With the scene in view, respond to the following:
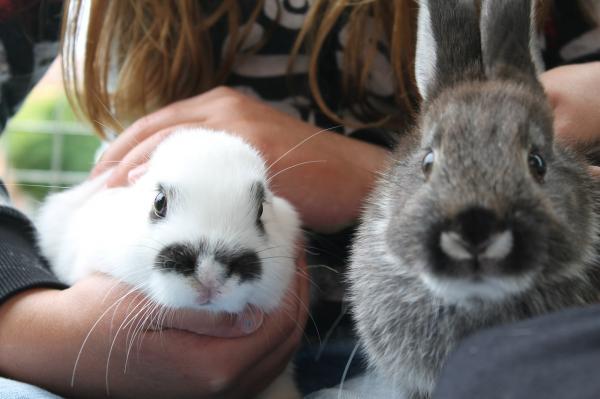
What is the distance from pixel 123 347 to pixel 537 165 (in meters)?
0.73

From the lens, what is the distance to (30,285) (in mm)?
1268

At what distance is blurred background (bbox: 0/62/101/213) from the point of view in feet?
8.25

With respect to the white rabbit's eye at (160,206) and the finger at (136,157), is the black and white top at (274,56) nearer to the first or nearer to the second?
the finger at (136,157)

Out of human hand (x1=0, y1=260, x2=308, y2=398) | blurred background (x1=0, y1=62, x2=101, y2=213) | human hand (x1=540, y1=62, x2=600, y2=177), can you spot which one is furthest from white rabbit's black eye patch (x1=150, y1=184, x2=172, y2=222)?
blurred background (x1=0, y1=62, x2=101, y2=213)

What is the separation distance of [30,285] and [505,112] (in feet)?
2.96

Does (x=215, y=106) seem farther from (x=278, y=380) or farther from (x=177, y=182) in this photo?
(x=278, y=380)

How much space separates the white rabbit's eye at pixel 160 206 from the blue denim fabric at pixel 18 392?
0.33 m

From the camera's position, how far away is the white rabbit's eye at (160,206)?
3.83 feet

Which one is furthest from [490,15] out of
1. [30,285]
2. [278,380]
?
[30,285]

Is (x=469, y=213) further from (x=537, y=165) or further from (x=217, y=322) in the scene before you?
(x=217, y=322)

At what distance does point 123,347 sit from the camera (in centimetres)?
116

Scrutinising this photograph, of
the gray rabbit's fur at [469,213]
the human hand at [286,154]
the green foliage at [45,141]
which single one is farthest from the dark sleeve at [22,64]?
the green foliage at [45,141]

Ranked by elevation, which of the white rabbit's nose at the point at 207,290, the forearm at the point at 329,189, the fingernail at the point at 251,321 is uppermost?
the white rabbit's nose at the point at 207,290

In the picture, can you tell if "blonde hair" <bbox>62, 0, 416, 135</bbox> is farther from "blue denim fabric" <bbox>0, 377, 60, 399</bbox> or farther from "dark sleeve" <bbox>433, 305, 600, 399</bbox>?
"dark sleeve" <bbox>433, 305, 600, 399</bbox>
